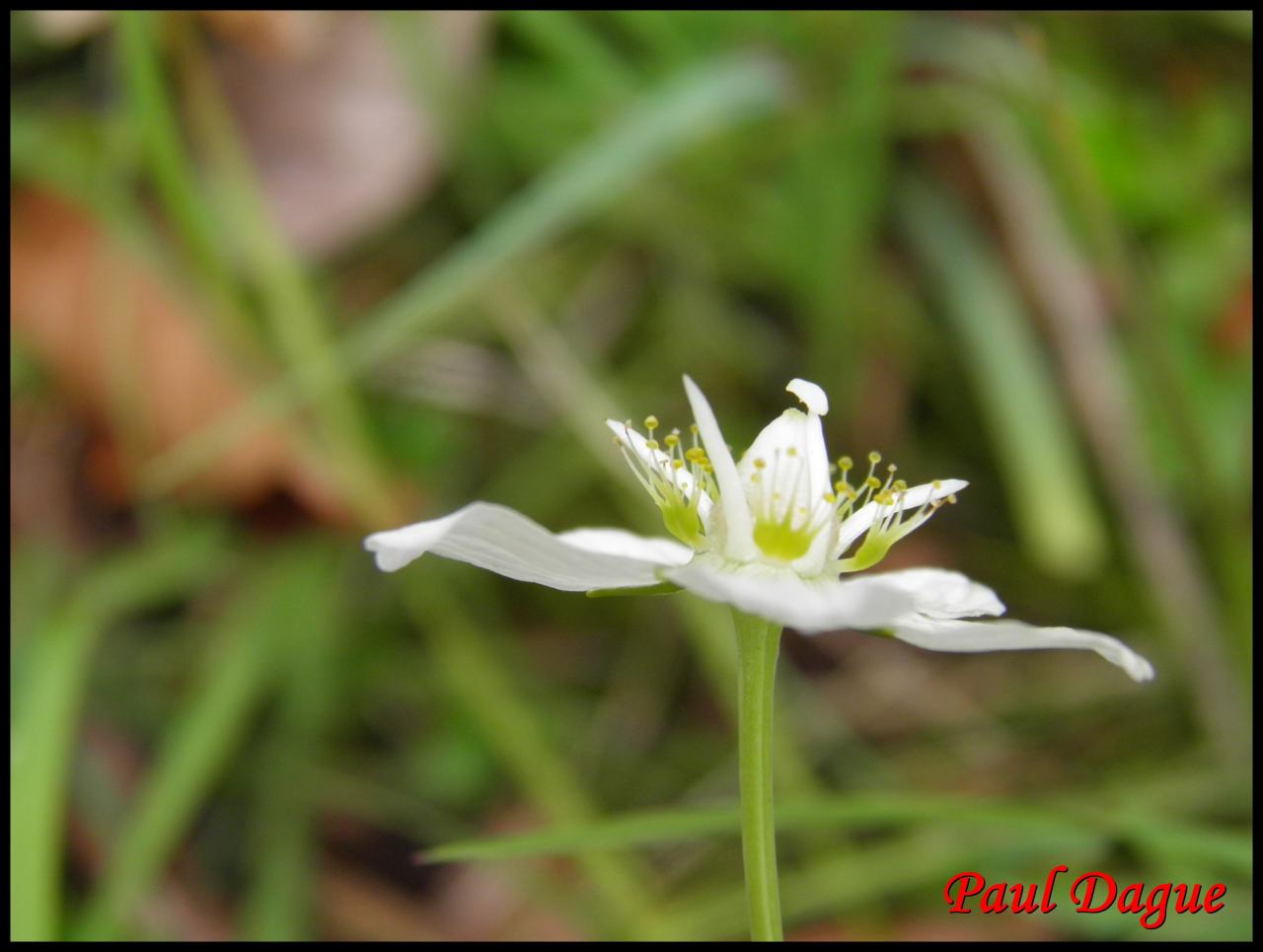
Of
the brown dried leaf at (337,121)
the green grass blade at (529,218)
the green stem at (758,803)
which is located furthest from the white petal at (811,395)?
the brown dried leaf at (337,121)

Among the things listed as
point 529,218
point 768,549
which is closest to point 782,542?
point 768,549

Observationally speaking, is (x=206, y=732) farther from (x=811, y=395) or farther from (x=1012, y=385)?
(x=1012, y=385)

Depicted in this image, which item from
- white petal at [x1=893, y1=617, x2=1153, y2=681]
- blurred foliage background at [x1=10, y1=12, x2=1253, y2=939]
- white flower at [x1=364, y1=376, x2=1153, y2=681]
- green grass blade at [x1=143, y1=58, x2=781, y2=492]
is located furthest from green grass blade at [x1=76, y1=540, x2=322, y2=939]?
white petal at [x1=893, y1=617, x2=1153, y2=681]

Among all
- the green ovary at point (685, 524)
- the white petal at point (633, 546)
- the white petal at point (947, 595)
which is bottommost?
the white petal at point (947, 595)

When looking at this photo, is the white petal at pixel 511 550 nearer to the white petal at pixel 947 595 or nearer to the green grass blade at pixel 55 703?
the white petal at pixel 947 595

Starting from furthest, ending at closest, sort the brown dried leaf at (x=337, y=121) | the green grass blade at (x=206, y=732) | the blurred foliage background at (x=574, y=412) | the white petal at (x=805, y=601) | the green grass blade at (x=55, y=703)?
1. the brown dried leaf at (x=337, y=121)
2. the blurred foliage background at (x=574, y=412)
3. the green grass blade at (x=206, y=732)
4. the green grass blade at (x=55, y=703)
5. the white petal at (x=805, y=601)

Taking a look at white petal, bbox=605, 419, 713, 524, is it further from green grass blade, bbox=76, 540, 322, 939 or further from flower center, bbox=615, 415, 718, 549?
green grass blade, bbox=76, 540, 322, 939

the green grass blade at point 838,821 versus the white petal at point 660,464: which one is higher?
the white petal at point 660,464
